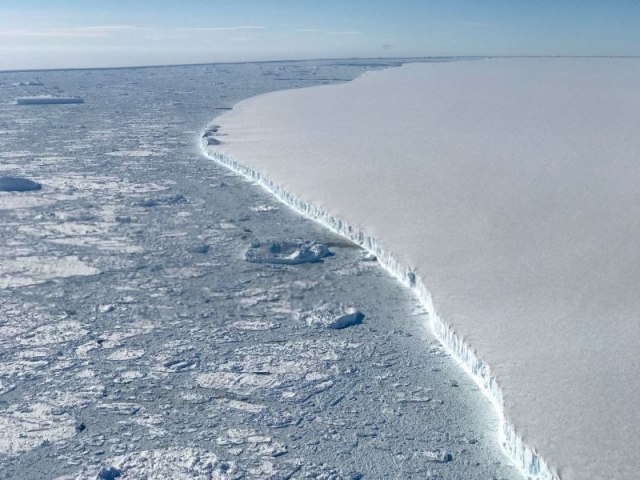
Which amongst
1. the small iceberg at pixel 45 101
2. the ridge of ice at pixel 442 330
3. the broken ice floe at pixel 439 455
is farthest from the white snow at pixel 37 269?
the small iceberg at pixel 45 101

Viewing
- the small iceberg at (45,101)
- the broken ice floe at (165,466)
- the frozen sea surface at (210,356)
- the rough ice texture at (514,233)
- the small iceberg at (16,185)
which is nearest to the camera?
the broken ice floe at (165,466)

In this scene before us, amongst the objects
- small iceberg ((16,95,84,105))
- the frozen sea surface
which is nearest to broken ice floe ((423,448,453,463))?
the frozen sea surface

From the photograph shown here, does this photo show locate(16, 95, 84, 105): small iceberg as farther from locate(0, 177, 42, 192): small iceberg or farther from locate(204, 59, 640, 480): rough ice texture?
locate(0, 177, 42, 192): small iceberg

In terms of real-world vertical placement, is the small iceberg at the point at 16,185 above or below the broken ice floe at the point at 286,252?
above

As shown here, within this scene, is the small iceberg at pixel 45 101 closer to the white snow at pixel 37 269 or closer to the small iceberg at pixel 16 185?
the small iceberg at pixel 16 185

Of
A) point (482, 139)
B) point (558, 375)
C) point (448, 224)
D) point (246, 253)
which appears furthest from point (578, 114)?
point (558, 375)

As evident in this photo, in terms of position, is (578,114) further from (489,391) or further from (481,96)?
(489,391)
